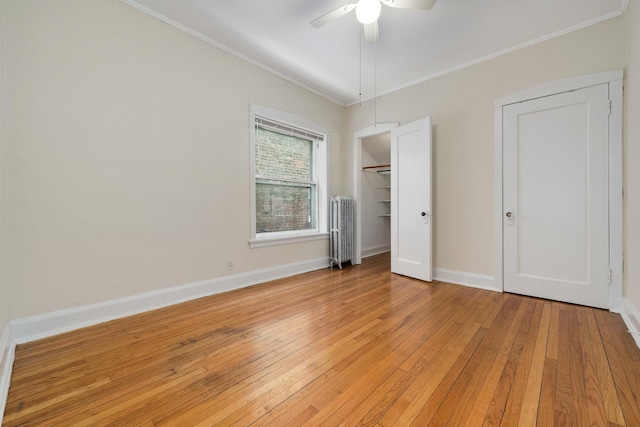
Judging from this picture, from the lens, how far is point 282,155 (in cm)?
376

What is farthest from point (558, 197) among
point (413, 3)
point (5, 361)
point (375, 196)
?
point (5, 361)

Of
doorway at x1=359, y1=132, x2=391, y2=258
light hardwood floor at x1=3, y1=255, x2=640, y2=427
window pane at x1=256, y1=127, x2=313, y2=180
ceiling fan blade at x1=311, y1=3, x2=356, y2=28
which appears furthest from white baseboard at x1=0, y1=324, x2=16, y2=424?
doorway at x1=359, y1=132, x2=391, y2=258

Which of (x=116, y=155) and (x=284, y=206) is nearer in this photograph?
(x=116, y=155)

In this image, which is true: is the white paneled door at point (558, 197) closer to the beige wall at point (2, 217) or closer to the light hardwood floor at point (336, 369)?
the light hardwood floor at point (336, 369)

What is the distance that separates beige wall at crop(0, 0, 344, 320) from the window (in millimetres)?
264

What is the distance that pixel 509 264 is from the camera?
289cm

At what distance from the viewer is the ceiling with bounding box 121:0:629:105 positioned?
7.51ft

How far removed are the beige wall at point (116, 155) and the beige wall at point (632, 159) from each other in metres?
3.63

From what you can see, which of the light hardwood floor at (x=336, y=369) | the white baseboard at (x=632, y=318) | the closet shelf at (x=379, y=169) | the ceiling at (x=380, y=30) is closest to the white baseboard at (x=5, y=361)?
the light hardwood floor at (x=336, y=369)

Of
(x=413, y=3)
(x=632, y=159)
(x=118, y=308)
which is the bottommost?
(x=118, y=308)

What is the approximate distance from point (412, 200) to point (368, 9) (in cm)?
228

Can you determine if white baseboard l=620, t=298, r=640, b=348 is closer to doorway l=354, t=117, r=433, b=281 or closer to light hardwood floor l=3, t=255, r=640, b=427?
light hardwood floor l=3, t=255, r=640, b=427

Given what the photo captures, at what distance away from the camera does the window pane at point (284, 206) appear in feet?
11.4

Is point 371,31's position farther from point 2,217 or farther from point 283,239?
point 2,217
